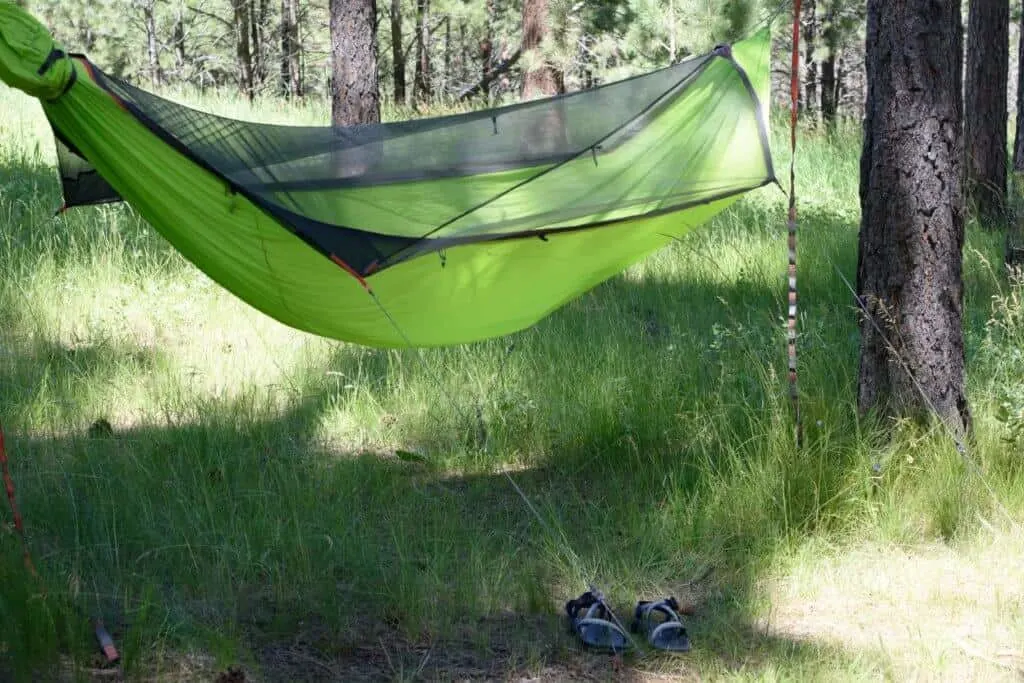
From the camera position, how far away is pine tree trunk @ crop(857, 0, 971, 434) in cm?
283

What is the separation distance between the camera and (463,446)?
11.2 feet

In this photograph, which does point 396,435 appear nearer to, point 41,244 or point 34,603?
point 34,603

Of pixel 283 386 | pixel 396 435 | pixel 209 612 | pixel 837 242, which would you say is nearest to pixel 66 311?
pixel 283 386

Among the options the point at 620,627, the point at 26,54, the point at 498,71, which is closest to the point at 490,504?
the point at 620,627

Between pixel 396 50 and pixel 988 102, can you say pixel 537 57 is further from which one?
pixel 396 50

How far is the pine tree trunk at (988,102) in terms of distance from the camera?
622 cm

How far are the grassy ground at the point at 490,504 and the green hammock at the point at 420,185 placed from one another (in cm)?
60

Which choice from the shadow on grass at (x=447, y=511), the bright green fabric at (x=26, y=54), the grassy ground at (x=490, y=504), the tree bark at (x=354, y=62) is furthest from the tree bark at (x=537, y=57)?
the bright green fabric at (x=26, y=54)

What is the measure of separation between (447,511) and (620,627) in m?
0.86

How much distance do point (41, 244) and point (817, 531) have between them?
4057mm

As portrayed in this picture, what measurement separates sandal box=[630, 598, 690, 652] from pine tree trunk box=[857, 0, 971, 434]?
102 cm

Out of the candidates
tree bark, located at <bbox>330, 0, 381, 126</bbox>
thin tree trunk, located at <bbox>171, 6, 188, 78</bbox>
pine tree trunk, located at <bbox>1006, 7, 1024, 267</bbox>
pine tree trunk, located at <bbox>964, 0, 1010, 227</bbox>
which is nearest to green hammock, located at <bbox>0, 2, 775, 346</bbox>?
pine tree trunk, located at <bbox>1006, 7, 1024, 267</bbox>

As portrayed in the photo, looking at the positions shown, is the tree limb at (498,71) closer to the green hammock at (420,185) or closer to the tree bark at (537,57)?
the tree bark at (537,57)

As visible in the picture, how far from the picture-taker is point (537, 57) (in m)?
8.03
